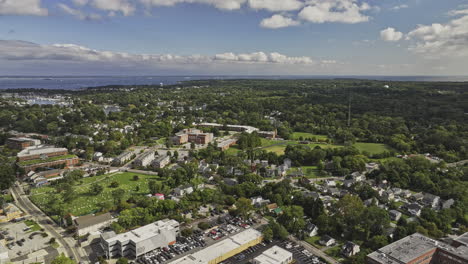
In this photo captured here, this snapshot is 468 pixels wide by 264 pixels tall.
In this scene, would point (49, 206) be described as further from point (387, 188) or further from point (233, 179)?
point (387, 188)

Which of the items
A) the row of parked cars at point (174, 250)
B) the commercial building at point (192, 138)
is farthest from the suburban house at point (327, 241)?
the commercial building at point (192, 138)

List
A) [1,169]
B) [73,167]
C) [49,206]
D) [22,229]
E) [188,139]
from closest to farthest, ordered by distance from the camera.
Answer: [22,229] < [49,206] < [1,169] < [73,167] < [188,139]

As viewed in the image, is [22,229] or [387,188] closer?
[22,229]

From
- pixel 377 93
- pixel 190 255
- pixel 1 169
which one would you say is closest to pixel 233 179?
pixel 190 255

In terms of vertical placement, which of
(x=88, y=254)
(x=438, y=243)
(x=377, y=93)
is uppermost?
(x=377, y=93)

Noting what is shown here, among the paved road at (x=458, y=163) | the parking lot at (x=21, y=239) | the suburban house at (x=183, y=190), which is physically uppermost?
the paved road at (x=458, y=163)

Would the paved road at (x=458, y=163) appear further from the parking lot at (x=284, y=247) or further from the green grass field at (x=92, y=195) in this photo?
the green grass field at (x=92, y=195)

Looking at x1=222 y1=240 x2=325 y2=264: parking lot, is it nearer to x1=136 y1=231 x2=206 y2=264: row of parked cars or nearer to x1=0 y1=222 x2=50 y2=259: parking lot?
x1=136 y1=231 x2=206 y2=264: row of parked cars

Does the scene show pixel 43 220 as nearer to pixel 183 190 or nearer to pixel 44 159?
pixel 183 190
